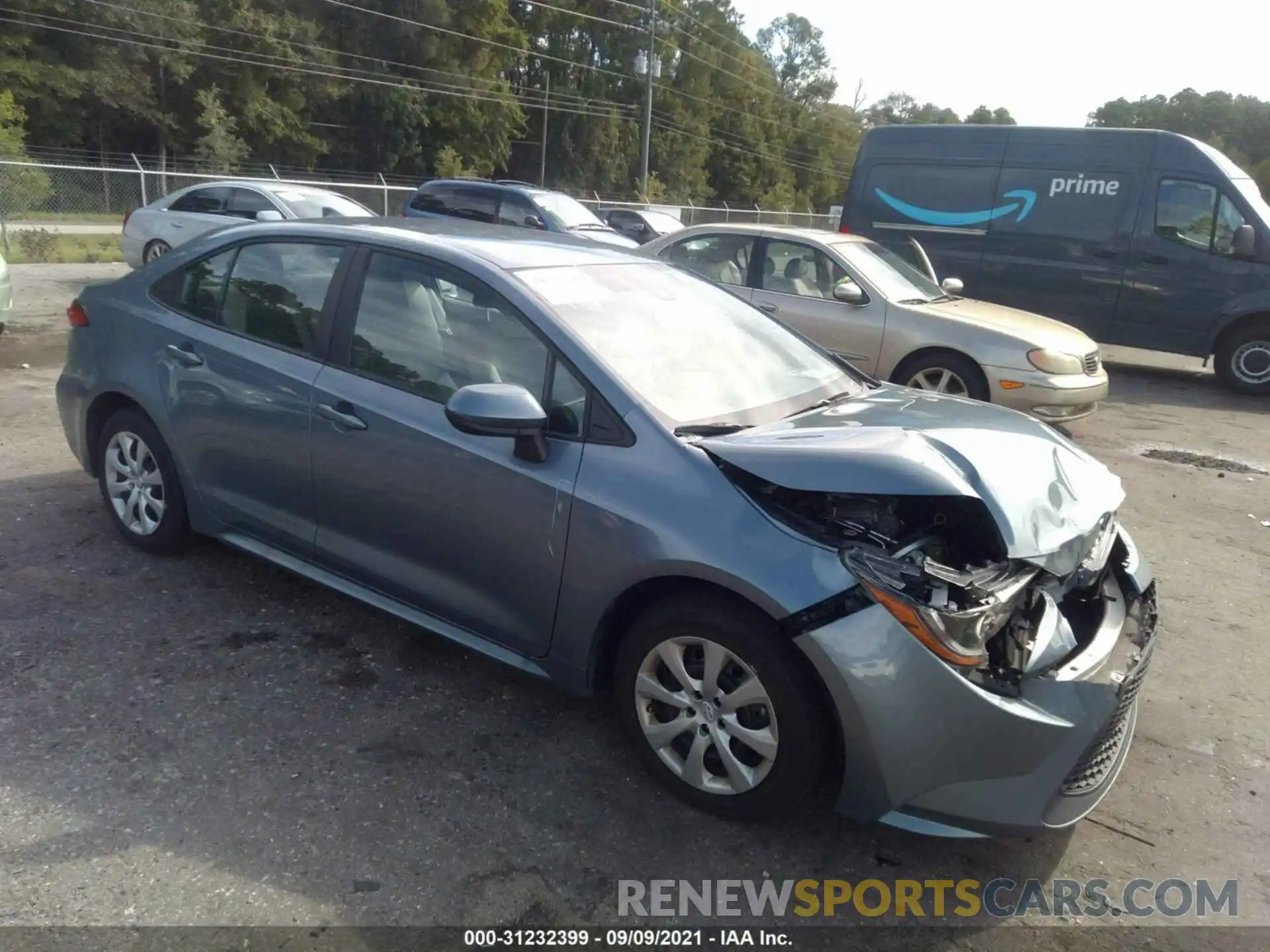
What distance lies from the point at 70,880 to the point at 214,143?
41.8 metres

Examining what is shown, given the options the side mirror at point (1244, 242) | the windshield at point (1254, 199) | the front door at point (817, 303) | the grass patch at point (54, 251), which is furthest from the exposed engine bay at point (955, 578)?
the grass patch at point (54, 251)

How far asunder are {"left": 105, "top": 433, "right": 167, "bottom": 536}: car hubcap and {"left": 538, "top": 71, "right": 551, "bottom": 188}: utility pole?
53779mm

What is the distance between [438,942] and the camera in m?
2.41

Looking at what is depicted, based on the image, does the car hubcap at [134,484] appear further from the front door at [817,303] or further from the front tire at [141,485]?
the front door at [817,303]

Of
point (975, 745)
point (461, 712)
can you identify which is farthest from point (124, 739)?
point (975, 745)

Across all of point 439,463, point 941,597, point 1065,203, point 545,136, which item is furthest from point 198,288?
point 545,136

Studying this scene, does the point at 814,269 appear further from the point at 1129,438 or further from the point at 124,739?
the point at 124,739

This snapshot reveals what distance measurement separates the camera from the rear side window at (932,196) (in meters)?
11.8

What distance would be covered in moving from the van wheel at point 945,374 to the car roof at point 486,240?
14.4 feet

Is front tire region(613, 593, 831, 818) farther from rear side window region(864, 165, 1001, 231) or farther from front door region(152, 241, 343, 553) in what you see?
rear side window region(864, 165, 1001, 231)

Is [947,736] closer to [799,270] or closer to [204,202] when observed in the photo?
[799,270]

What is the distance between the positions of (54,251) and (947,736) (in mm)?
18571

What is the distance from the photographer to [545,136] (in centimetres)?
5603

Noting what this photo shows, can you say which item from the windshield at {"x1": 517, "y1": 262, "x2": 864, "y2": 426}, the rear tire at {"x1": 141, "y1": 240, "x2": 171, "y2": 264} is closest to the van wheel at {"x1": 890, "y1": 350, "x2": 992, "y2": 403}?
the windshield at {"x1": 517, "y1": 262, "x2": 864, "y2": 426}
